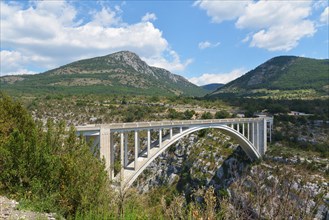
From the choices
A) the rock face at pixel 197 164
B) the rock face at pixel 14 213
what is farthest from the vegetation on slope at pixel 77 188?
the rock face at pixel 197 164

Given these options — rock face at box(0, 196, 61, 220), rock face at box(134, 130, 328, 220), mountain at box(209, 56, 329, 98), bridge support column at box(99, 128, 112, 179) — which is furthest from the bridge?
mountain at box(209, 56, 329, 98)

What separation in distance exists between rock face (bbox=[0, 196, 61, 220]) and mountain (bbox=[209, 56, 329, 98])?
90.5 meters

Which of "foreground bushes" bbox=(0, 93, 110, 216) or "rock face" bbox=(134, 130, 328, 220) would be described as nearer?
"foreground bushes" bbox=(0, 93, 110, 216)

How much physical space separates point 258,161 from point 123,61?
6431 inches

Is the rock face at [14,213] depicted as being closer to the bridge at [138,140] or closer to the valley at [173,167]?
the valley at [173,167]

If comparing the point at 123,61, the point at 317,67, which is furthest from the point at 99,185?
the point at 123,61

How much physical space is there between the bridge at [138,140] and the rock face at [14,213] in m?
2.53

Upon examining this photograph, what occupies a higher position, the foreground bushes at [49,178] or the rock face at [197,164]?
the foreground bushes at [49,178]

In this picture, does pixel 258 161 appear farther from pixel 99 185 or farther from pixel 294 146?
pixel 99 185

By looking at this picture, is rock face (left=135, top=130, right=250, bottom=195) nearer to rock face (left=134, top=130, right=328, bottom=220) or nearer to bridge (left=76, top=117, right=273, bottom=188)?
rock face (left=134, top=130, right=328, bottom=220)

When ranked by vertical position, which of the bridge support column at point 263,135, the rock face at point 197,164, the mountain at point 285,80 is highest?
the mountain at point 285,80

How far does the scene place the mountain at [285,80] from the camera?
10059 cm

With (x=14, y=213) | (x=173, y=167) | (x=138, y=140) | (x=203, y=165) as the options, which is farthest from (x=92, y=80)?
(x=14, y=213)

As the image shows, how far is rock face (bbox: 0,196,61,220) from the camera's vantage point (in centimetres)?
685
